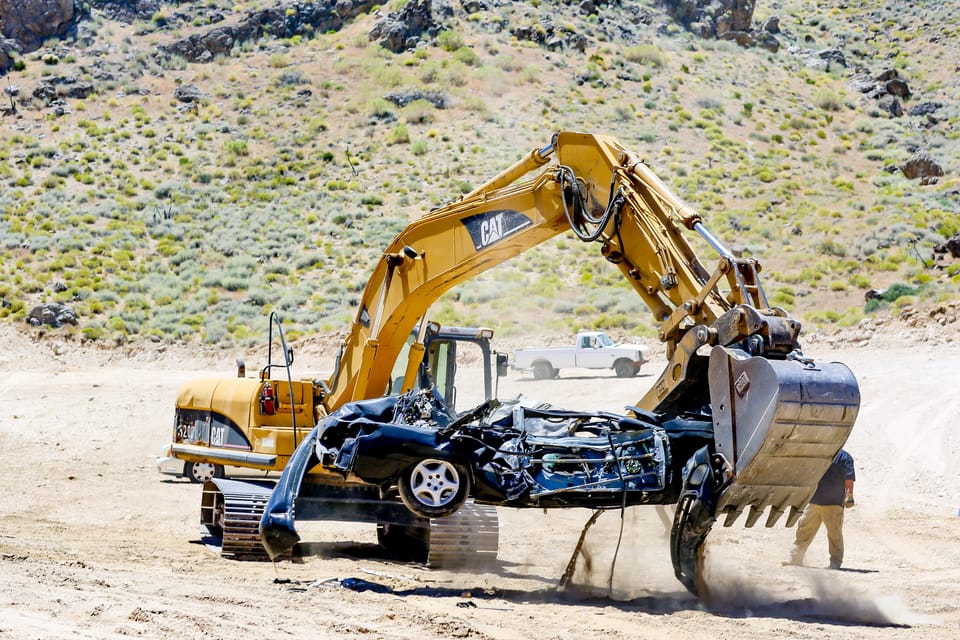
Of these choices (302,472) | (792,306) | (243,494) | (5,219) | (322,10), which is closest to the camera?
(302,472)

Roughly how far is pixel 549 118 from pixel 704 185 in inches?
428

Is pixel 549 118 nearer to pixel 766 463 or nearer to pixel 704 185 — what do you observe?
pixel 704 185

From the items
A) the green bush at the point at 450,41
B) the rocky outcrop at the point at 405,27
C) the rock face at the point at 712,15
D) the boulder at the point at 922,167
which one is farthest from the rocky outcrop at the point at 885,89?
the rocky outcrop at the point at 405,27

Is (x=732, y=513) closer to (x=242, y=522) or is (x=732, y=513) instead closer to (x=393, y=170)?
(x=242, y=522)

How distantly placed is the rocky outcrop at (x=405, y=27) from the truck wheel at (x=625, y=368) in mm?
42079

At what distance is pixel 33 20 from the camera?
243 ft

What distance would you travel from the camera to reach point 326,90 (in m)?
67.2


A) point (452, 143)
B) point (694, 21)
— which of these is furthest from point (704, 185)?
point (694, 21)

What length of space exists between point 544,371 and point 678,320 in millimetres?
24652

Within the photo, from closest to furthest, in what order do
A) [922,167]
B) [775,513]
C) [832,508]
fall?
[775,513] < [832,508] < [922,167]

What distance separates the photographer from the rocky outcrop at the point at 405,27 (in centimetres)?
7112

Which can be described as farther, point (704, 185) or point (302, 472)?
point (704, 185)

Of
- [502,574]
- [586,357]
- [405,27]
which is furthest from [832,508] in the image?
[405,27]

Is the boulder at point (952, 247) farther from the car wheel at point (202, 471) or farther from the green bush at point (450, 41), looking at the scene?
the green bush at point (450, 41)
